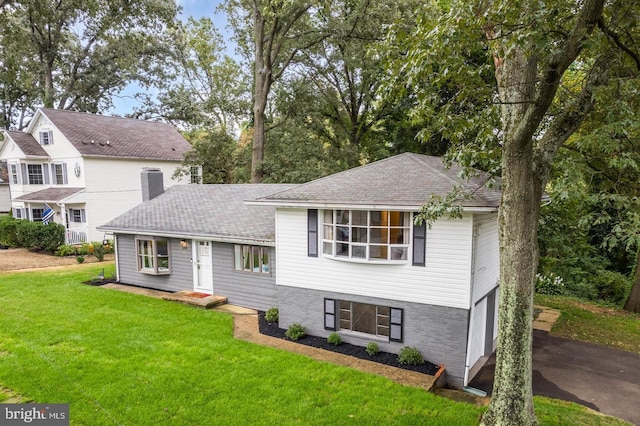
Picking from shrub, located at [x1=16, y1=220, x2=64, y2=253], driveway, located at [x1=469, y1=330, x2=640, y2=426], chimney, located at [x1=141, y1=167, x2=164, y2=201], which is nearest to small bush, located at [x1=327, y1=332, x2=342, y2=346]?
driveway, located at [x1=469, y1=330, x2=640, y2=426]

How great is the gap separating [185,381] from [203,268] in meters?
6.15

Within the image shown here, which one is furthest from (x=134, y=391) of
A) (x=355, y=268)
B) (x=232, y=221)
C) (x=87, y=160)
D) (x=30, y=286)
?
(x=87, y=160)

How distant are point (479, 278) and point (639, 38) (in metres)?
5.45

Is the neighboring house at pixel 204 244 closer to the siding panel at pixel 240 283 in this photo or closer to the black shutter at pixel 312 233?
the siding panel at pixel 240 283

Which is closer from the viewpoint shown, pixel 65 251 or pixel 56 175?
pixel 65 251

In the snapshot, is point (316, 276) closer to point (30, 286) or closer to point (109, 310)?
point (109, 310)

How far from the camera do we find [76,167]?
23469 mm

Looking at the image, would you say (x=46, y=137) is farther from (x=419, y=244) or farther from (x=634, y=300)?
(x=634, y=300)

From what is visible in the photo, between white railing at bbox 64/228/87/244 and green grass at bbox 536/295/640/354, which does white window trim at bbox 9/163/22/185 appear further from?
green grass at bbox 536/295/640/354

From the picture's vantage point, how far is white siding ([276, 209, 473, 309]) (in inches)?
339

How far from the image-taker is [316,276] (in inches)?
409

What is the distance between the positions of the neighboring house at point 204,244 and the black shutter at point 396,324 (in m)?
4.15

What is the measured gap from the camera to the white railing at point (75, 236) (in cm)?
2228

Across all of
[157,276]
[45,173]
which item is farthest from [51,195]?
[157,276]
